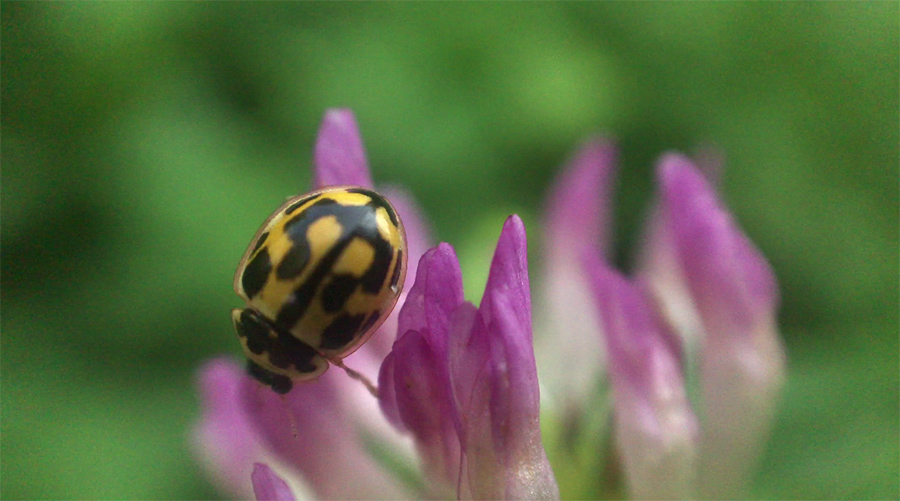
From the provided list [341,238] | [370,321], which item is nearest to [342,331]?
[370,321]

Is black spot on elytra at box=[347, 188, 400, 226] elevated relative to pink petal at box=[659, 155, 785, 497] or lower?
elevated

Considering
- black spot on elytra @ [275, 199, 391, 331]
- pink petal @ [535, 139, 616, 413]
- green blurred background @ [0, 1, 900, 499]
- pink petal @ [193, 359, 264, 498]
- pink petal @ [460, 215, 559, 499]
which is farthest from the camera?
green blurred background @ [0, 1, 900, 499]

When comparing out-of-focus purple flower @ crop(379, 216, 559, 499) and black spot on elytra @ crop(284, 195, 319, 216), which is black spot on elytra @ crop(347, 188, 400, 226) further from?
out-of-focus purple flower @ crop(379, 216, 559, 499)

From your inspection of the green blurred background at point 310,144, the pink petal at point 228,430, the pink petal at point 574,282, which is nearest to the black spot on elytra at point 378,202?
the pink petal at point 228,430

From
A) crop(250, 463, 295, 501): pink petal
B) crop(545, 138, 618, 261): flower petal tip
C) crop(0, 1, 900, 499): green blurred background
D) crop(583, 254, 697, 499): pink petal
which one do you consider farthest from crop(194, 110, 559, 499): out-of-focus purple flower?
crop(0, 1, 900, 499): green blurred background

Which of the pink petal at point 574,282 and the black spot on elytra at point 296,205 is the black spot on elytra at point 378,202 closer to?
the black spot on elytra at point 296,205

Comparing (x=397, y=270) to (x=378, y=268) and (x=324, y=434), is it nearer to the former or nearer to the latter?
(x=378, y=268)

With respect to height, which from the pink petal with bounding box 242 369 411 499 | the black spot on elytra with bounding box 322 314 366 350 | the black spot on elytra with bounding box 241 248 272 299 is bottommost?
the pink petal with bounding box 242 369 411 499
